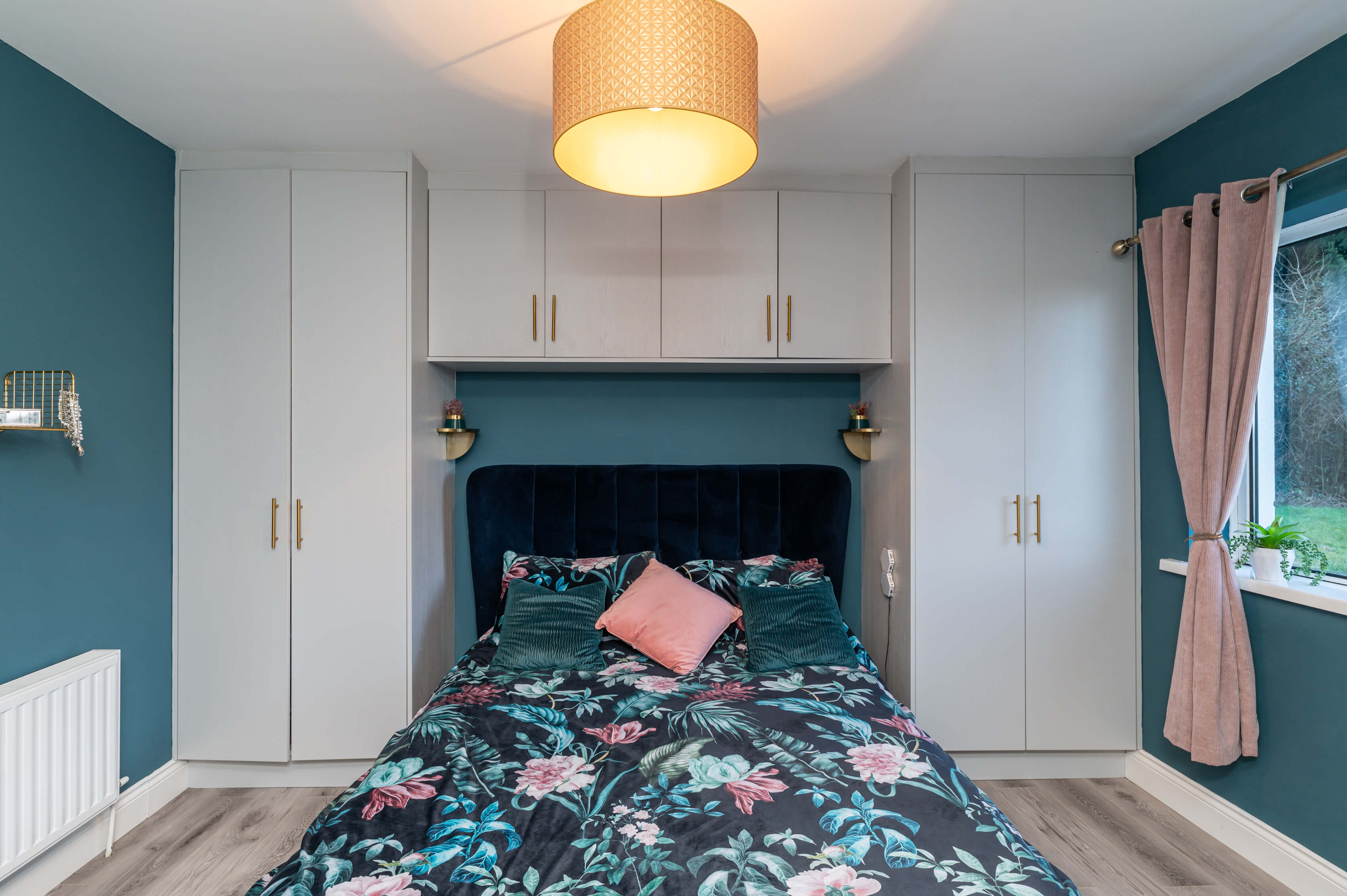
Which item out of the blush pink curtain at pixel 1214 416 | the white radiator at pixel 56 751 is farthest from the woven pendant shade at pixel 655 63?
the white radiator at pixel 56 751

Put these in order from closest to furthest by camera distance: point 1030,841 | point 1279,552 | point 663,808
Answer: point 663,808, point 1279,552, point 1030,841

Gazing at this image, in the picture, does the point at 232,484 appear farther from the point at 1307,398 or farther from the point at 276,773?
the point at 1307,398

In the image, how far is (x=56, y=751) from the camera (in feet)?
6.70

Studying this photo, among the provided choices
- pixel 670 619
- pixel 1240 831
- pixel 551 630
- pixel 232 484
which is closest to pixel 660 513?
pixel 670 619

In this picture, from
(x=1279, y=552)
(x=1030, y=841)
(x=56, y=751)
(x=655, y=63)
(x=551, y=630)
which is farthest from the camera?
(x=551, y=630)

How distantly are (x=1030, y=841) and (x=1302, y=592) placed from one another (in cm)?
119

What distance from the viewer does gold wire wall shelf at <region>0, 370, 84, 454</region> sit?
6.34ft

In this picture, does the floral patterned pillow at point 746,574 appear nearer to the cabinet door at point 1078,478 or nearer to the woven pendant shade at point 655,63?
the cabinet door at point 1078,478

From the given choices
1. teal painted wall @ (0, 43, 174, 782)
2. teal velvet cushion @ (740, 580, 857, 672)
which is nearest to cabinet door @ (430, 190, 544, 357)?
teal painted wall @ (0, 43, 174, 782)

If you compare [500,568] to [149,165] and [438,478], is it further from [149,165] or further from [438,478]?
[149,165]

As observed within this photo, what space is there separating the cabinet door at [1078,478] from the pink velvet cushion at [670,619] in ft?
4.29

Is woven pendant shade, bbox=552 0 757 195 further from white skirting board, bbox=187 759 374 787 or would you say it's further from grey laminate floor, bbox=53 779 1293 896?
white skirting board, bbox=187 759 374 787

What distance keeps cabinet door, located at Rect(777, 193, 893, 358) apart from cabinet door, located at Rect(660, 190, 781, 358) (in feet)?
0.26

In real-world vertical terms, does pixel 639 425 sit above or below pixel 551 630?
above
